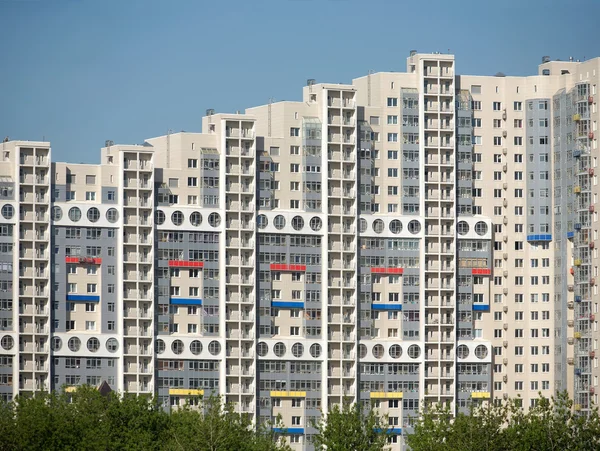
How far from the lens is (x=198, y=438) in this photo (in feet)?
648

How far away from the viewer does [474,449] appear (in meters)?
200

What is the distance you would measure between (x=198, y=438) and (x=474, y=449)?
2684 cm
